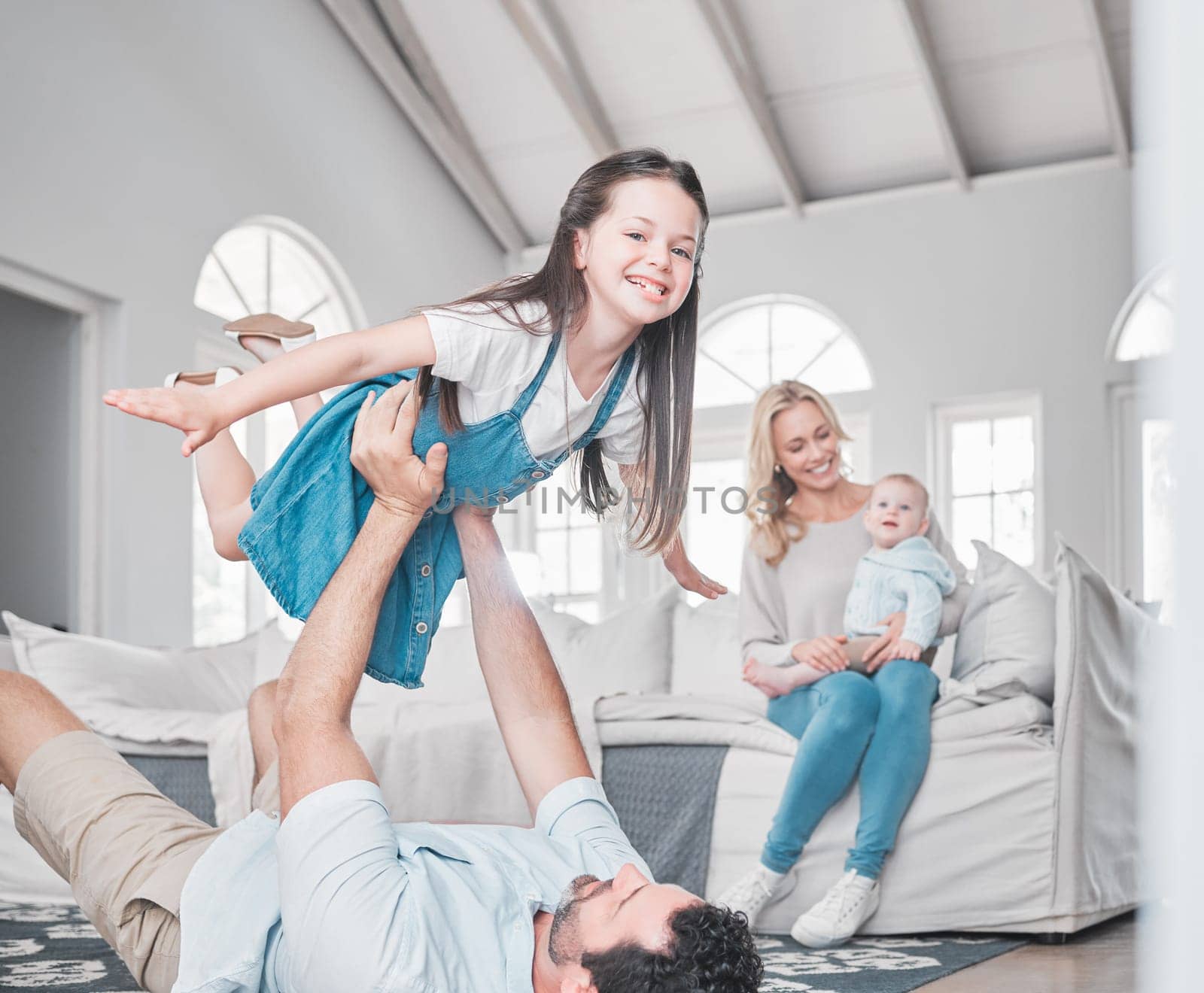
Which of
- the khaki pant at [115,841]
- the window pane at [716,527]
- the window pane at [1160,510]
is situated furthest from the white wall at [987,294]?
the window pane at [1160,510]

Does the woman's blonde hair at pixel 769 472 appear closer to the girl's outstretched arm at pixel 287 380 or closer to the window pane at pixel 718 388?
the girl's outstretched arm at pixel 287 380

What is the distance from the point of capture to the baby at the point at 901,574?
2600mm

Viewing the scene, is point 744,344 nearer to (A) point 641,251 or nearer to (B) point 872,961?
(B) point 872,961

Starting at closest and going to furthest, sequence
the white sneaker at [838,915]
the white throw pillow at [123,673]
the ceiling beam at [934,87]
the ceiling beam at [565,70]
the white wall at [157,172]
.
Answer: the white sneaker at [838,915], the white throw pillow at [123,673], the white wall at [157,172], the ceiling beam at [934,87], the ceiling beam at [565,70]

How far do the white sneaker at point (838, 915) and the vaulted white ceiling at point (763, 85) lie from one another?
425 centimetres

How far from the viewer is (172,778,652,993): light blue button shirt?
3.76 feet

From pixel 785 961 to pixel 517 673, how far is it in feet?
2.92

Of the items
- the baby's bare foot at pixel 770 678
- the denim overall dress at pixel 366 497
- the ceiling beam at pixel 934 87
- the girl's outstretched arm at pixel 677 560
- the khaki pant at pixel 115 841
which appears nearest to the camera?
the khaki pant at pixel 115 841

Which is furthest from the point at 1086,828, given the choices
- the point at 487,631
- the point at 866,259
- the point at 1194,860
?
the point at 866,259

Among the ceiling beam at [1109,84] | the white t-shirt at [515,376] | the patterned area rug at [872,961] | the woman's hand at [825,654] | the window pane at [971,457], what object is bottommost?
the patterned area rug at [872,961]

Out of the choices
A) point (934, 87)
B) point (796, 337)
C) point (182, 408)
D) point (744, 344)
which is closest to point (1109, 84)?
point (934, 87)

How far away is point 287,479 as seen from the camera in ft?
5.18

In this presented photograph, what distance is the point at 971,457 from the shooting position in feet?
20.6

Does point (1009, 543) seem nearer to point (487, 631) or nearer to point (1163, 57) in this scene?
point (487, 631)
